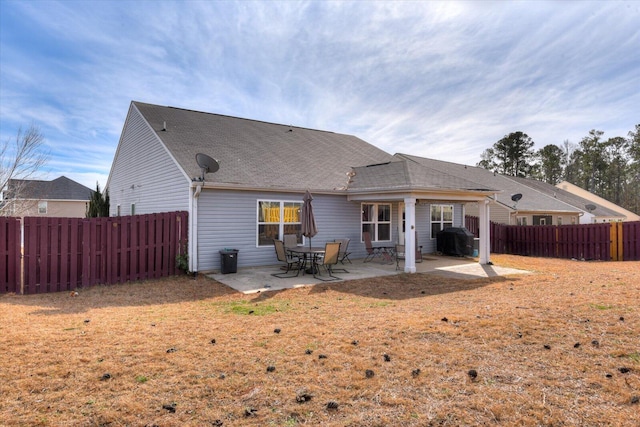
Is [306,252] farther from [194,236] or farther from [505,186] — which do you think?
[505,186]

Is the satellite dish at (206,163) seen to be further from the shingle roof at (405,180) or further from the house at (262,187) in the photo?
the shingle roof at (405,180)

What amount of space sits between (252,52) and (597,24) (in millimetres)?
11118

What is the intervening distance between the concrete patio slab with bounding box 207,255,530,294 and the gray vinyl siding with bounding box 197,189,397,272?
508 mm

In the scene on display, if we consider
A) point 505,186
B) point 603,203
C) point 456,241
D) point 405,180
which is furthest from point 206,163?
point 603,203

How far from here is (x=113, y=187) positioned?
18062 millimetres

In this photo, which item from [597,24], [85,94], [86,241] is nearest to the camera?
[86,241]

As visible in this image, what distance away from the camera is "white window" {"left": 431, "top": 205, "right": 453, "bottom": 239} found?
16.1m

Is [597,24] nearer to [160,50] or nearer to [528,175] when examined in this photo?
[160,50]

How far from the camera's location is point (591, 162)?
50844mm

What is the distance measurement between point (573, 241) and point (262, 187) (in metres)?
14.6

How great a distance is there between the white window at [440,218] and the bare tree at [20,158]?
72.0 feet

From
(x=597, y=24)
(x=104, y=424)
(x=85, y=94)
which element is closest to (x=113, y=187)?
(x=85, y=94)

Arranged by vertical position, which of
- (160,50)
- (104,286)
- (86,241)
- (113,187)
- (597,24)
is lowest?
(104,286)

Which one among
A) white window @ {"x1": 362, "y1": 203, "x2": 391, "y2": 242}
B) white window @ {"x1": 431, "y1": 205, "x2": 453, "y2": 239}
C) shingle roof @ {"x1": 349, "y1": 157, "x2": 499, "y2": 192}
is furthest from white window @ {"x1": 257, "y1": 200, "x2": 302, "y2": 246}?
white window @ {"x1": 431, "y1": 205, "x2": 453, "y2": 239}
